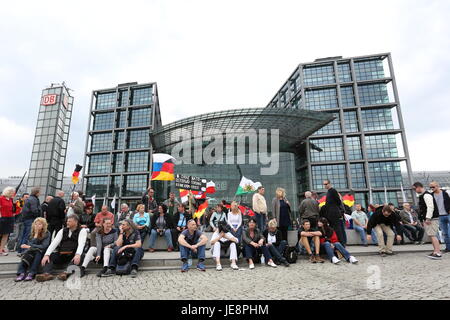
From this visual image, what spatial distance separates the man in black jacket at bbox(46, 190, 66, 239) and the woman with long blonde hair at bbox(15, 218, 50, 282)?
1854mm

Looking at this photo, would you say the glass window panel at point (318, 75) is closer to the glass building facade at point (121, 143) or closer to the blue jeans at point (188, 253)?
the glass building facade at point (121, 143)

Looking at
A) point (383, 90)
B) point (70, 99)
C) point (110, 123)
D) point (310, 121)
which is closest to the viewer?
point (310, 121)

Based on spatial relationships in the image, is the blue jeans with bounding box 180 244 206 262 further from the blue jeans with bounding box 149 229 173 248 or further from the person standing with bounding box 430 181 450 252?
the person standing with bounding box 430 181 450 252

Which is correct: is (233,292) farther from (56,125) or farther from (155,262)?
(56,125)

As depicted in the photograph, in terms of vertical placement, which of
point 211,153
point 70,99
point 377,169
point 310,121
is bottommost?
point 377,169

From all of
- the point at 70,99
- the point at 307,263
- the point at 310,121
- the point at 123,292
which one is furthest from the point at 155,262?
the point at 70,99

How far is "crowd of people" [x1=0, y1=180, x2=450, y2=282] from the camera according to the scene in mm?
5449

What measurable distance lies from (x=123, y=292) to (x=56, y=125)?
194 feet

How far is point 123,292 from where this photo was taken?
13.4 feet

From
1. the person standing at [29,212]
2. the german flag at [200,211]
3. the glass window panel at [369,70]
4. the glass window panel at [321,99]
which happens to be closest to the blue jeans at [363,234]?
the german flag at [200,211]

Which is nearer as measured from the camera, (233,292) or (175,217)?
(233,292)

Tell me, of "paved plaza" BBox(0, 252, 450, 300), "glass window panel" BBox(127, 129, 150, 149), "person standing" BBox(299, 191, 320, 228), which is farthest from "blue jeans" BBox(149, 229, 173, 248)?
"glass window panel" BBox(127, 129, 150, 149)

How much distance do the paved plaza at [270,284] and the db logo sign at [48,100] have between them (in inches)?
2380

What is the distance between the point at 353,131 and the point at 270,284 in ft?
140
